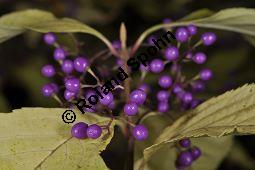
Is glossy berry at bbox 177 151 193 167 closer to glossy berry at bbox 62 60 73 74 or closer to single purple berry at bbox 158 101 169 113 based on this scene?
single purple berry at bbox 158 101 169 113

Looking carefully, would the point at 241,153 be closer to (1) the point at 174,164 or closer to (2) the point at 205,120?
(1) the point at 174,164

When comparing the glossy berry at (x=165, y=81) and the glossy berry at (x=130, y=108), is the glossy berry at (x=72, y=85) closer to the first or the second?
the glossy berry at (x=130, y=108)

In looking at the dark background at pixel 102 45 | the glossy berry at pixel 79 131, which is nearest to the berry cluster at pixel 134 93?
the glossy berry at pixel 79 131

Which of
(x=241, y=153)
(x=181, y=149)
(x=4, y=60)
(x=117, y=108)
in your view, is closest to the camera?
(x=181, y=149)

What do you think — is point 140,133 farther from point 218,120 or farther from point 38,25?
point 38,25

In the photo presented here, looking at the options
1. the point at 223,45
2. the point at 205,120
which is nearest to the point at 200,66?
the point at 223,45

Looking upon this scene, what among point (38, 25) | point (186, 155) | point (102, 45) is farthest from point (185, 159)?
point (102, 45)
